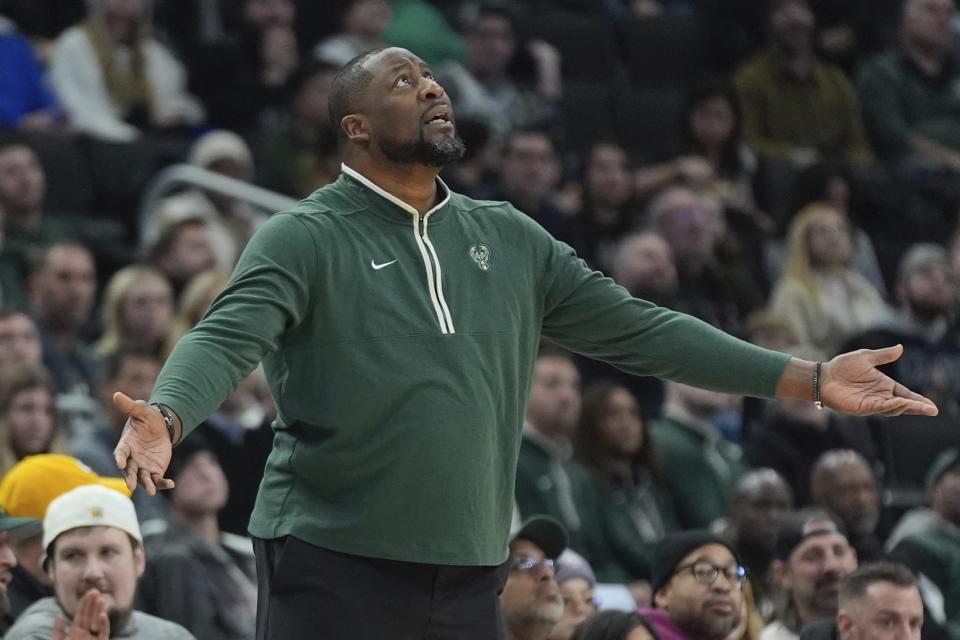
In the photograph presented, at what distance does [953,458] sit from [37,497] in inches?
133

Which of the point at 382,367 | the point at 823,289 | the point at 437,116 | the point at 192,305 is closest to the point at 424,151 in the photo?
the point at 437,116

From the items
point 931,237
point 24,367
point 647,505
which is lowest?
point 931,237

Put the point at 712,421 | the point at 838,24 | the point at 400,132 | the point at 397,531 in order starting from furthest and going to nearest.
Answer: the point at 838,24, the point at 712,421, the point at 400,132, the point at 397,531

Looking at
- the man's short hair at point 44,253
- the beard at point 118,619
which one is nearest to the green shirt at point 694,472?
the man's short hair at point 44,253

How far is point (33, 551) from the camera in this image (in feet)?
17.9

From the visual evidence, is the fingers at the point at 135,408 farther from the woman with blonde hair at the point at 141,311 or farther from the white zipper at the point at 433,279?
the woman with blonde hair at the point at 141,311

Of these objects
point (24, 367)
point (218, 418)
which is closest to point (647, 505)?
point (218, 418)

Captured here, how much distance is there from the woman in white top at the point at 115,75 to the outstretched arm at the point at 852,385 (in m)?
6.29

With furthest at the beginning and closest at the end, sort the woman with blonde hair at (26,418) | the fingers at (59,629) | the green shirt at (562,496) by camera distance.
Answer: the green shirt at (562,496), the woman with blonde hair at (26,418), the fingers at (59,629)

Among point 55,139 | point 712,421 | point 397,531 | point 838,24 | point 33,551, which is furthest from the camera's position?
point 838,24

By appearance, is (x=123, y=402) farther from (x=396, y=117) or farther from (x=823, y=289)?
(x=823, y=289)

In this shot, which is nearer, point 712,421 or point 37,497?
point 37,497

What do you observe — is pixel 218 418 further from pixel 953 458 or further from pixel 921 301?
pixel 921 301

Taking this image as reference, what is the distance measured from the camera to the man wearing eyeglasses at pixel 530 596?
5301 millimetres
